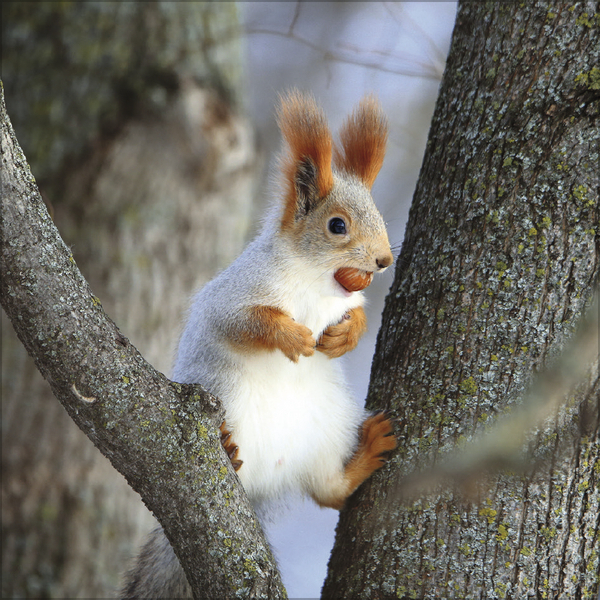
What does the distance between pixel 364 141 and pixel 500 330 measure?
68 cm

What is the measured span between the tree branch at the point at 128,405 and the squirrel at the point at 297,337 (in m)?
0.33

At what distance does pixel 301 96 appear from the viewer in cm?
169

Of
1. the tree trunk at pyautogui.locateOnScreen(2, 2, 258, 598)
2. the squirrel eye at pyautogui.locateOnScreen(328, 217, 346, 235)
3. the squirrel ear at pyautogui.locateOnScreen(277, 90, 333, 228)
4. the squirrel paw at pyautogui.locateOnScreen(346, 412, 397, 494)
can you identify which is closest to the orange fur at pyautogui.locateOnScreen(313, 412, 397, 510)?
the squirrel paw at pyautogui.locateOnScreen(346, 412, 397, 494)

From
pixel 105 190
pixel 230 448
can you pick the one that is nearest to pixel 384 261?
pixel 230 448

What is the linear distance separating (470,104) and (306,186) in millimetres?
455

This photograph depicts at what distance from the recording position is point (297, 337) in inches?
62.7

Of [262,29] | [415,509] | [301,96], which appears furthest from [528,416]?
[262,29]

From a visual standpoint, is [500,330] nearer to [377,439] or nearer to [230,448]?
[377,439]

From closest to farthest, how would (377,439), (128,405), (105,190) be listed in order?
(128,405) < (377,439) < (105,190)

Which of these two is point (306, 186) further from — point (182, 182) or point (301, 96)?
point (182, 182)

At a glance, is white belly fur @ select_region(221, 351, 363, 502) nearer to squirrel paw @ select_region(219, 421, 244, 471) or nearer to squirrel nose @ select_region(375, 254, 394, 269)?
squirrel paw @ select_region(219, 421, 244, 471)

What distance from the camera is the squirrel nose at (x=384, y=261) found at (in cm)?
162

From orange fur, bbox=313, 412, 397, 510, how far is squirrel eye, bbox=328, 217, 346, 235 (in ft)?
1.52

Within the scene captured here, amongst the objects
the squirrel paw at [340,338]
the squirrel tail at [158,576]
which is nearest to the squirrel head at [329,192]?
the squirrel paw at [340,338]
